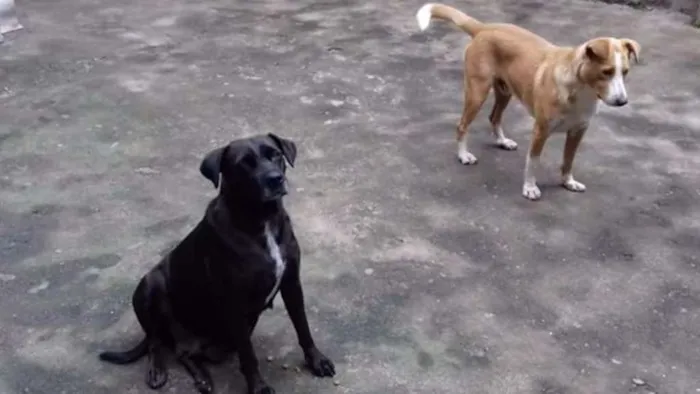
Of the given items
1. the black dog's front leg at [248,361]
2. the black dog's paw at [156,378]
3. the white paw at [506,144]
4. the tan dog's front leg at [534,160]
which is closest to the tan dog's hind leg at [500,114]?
the white paw at [506,144]

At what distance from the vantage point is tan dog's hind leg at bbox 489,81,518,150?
488cm

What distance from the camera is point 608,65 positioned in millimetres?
4004

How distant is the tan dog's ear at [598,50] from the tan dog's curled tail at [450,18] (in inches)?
36.6

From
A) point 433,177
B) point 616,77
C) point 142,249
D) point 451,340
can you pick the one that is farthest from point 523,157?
point 142,249

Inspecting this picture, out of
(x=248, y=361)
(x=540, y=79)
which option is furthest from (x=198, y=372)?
(x=540, y=79)

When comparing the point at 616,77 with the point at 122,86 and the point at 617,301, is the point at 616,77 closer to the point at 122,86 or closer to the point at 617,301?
the point at 617,301

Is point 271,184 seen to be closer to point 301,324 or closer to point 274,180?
point 274,180

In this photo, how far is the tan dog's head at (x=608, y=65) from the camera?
4.00 m

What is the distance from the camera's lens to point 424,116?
553 cm

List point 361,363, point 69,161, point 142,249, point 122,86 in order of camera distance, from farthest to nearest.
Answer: point 122,86, point 69,161, point 142,249, point 361,363

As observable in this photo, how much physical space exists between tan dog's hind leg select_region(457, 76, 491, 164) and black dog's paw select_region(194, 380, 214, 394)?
2.30 metres

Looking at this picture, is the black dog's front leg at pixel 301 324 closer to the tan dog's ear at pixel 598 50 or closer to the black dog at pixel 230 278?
the black dog at pixel 230 278

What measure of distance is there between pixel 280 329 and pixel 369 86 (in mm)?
2899

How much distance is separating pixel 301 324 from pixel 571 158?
81.7 inches
